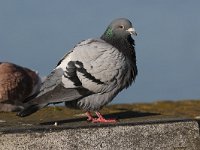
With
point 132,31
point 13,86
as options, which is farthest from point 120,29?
point 13,86

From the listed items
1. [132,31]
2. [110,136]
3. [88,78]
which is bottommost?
[110,136]

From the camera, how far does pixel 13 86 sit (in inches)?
313

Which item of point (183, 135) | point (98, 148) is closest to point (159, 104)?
point (183, 135)

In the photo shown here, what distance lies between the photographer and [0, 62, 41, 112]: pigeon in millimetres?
7855

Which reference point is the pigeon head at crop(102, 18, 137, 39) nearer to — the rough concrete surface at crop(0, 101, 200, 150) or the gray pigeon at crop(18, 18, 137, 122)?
the gray pigeon at crop(18, 18, 137, 122)

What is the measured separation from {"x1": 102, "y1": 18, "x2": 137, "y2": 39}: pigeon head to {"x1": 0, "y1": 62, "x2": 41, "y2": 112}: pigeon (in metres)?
1.83

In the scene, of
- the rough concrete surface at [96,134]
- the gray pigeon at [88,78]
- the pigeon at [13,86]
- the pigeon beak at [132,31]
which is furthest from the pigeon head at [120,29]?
the pigeon at [13,86]

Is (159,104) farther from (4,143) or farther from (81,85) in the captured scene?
(4,143)

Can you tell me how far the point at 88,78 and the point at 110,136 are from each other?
0.69m

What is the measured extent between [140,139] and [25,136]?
1269 millimetres

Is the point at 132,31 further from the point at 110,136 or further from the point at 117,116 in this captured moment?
the point at 117,116

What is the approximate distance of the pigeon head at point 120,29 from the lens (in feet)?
20.8

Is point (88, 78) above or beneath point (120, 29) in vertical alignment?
beneath

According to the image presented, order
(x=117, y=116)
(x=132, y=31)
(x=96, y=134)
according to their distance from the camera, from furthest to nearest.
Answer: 1. (x=117, y=116)
2. (x=132, y=31)
3. (x=96, y=134)
